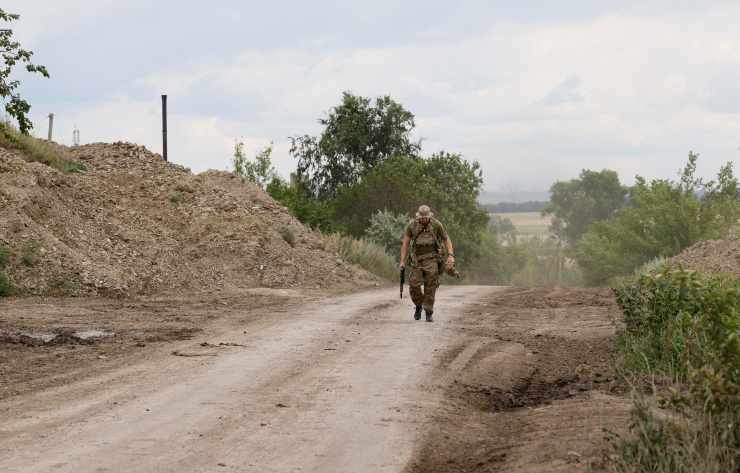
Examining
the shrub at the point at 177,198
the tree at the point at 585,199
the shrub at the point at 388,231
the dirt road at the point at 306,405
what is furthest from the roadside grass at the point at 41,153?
the tree at the point at 585,199

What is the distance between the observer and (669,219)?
179 ft

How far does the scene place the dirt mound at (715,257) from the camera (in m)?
24.4

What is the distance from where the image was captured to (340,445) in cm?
767

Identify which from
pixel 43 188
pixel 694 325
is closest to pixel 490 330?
pixel 694 325

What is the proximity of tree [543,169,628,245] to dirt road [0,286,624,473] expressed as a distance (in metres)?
128

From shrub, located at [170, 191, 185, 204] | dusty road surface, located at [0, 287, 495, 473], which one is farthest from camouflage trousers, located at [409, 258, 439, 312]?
shrub, located at [170, 191, 185, 204]

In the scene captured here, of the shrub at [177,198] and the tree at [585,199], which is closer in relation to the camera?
the shrub at [177,198]

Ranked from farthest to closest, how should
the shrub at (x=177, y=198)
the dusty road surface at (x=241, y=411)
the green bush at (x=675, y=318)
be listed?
the shrub at (x=177, y=198)
the green bush at (x=675, y=318)
the dusty road surface at (x=241, y=411)

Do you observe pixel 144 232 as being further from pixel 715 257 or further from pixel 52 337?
pixel 715 257

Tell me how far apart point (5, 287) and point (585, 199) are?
423ft

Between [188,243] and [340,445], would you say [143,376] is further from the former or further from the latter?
[188,243]

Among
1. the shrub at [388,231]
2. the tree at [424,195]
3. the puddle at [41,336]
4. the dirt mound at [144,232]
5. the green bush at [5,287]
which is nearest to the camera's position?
the puddle at [41,336]

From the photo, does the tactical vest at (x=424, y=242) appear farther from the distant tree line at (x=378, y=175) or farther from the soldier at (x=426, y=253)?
the distant tree line at (x=378, y=175)

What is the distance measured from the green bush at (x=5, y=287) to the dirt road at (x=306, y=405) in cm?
635
